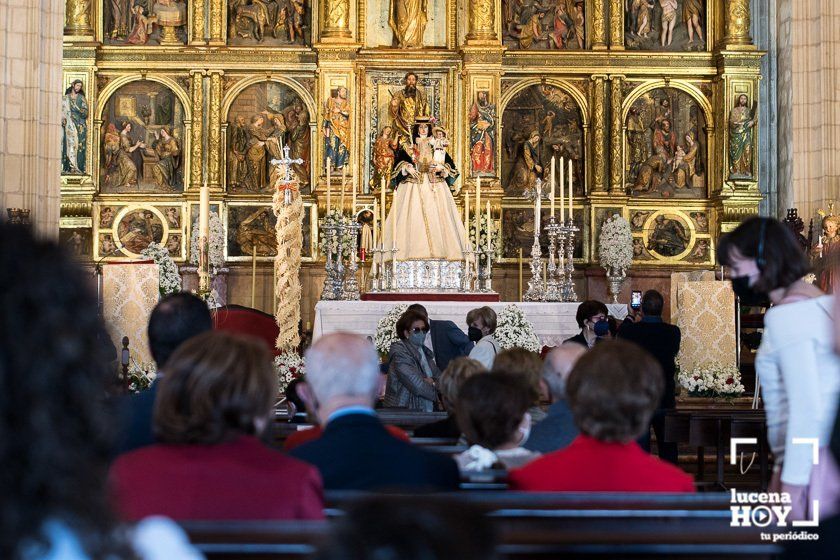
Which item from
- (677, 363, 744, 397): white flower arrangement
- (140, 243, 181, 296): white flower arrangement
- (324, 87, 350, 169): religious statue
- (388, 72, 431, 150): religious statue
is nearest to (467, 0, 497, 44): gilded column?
(388, 72, 431, 150): religious statue

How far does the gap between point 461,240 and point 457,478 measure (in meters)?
11.1

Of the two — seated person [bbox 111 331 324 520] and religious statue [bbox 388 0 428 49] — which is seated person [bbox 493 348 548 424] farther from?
religious statue [bbox 388 0 428 49]

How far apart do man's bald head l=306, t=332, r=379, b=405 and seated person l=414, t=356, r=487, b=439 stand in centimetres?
186

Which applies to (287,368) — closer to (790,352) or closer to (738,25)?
(790,352)

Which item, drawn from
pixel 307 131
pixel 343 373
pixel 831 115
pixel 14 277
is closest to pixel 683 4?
pixel 831 115

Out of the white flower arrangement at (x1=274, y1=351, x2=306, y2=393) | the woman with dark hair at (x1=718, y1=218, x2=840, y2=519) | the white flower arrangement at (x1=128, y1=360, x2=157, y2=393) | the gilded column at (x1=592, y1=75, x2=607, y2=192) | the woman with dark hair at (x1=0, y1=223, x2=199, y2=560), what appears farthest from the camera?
the gilded column at (x1=592, y1=75, x2=607, y2=192)

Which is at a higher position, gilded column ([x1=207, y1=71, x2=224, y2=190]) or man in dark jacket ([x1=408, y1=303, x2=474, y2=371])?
gilded column ([x1=207, y1=71, x2=224, y2=190])

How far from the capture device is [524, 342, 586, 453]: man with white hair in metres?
5.10

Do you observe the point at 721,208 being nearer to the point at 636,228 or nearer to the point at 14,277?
the point at 636,228

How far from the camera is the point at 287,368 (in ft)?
40.4

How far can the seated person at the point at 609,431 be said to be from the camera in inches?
146

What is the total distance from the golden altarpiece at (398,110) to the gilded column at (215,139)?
2 cm

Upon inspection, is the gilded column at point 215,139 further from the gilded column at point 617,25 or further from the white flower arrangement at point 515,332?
the white flower arrangement at point 515,332

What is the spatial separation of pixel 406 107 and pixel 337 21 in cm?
169
